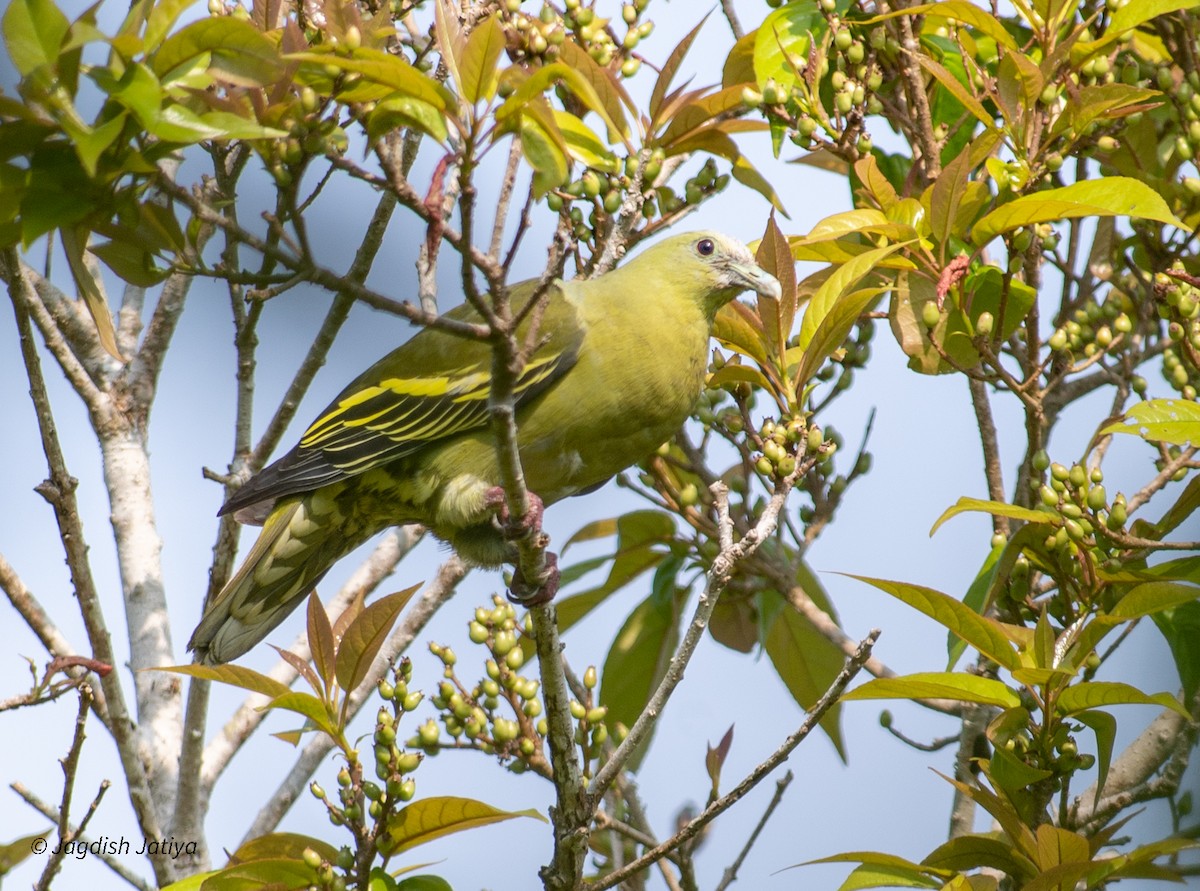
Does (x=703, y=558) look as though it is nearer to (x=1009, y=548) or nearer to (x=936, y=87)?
(x=1009, y=548)

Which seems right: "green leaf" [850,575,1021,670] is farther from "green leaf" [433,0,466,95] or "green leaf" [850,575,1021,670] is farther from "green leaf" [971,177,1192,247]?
"green leaf" [433,0,466,95]

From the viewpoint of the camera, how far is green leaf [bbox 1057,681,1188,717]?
193 cm

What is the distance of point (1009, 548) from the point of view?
2.37 meters

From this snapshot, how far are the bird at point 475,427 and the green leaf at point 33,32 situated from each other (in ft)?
6.07

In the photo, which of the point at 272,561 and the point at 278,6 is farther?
the point at 272,561

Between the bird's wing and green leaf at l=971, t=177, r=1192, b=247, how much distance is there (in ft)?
4.42

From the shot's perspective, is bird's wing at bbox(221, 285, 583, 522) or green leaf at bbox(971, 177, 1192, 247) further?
bird's wing at bbox(221, 285, 583, 522)

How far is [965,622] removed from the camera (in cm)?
212

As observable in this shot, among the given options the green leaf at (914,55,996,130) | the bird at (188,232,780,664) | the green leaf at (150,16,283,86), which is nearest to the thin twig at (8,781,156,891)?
the bird at (188,232,780,664)

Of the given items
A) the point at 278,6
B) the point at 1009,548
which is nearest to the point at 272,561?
the point at 278,6

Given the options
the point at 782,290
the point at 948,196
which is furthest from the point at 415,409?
the point at 948,196

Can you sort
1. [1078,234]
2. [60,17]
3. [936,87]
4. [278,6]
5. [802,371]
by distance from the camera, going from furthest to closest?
[936,87]
[1078,234]
[802,371]
[278,6]
[60,17]

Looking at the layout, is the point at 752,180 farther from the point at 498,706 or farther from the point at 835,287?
the point at 498,706

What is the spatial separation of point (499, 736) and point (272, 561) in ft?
4.86
